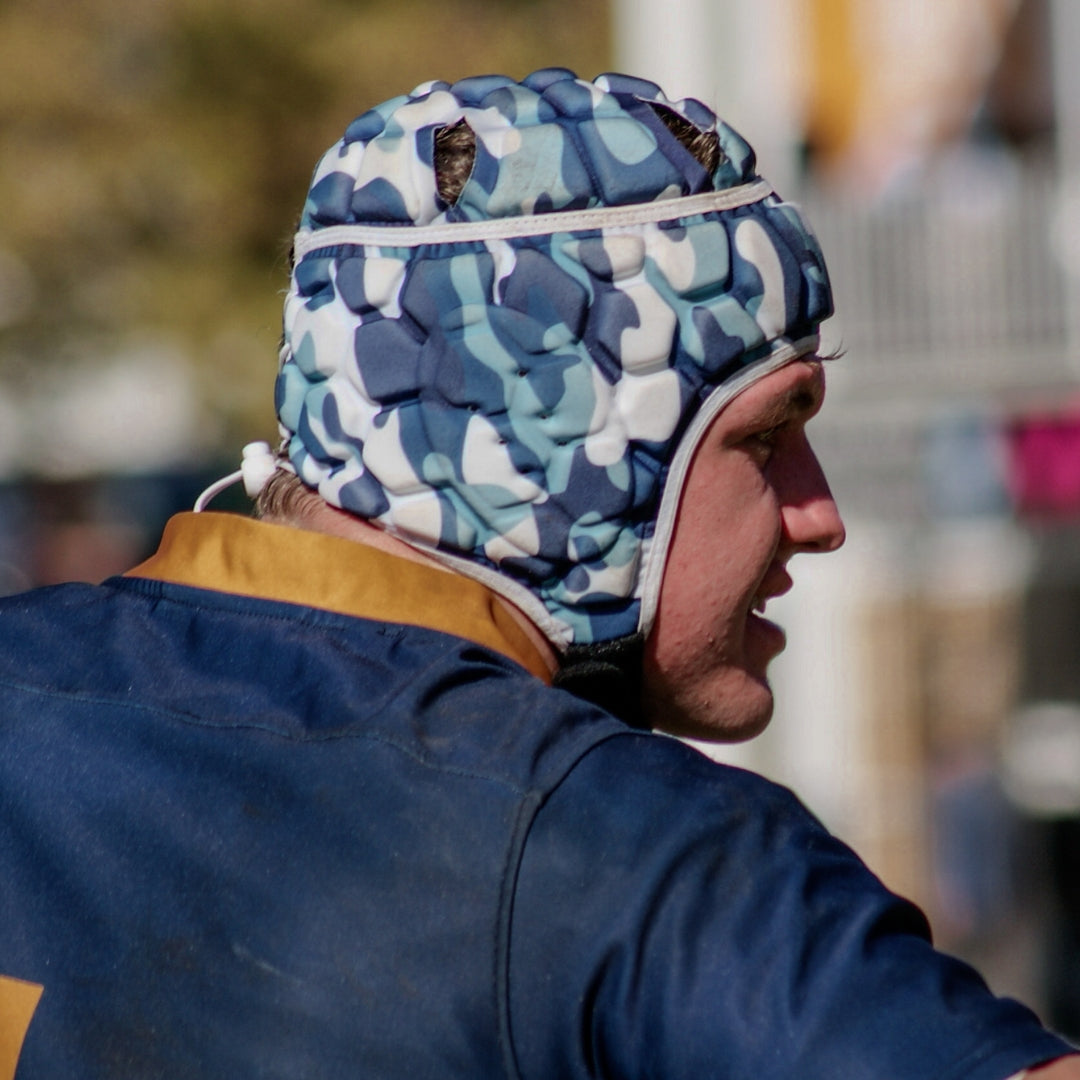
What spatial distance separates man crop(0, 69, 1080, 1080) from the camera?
4.43ft

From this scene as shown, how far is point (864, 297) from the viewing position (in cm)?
914

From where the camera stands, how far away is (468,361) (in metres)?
1.74

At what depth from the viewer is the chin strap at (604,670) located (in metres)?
1.80

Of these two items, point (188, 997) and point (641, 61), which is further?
point (641, 61)

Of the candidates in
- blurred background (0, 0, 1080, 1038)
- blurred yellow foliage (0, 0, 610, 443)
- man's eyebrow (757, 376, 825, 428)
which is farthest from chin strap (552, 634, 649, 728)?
blurred yellow foliage (0, 0, 610, 443)

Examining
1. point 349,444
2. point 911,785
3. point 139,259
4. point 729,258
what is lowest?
point 911,785

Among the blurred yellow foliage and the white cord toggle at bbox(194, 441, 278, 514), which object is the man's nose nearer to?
the white cord toggle at bbox(194, 441, 278, 514)

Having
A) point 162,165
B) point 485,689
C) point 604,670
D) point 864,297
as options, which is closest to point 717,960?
point 485,689

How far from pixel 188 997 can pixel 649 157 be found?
0.95 meters

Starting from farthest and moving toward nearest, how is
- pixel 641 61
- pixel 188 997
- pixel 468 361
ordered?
pixel 641 61 → pixel 468 361 → pixel 188 997

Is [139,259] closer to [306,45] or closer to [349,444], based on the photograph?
[306,45]

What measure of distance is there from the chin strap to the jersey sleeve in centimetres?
37

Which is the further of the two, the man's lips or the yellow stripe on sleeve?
the man's lips

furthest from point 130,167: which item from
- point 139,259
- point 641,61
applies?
point 641,61
